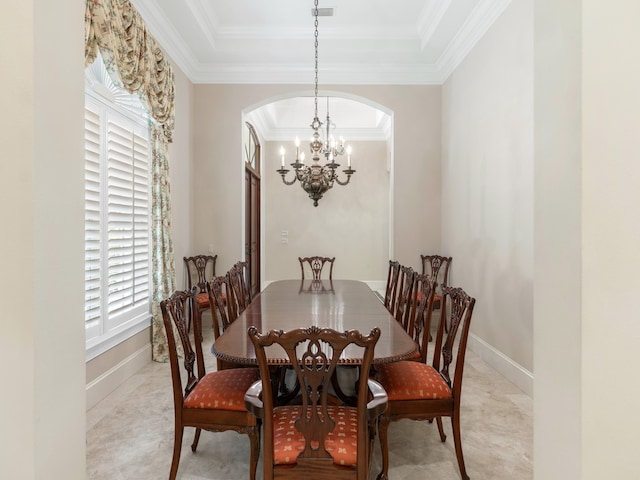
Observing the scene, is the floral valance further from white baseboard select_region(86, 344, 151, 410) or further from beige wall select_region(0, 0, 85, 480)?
white baseboard select_region(86, 344, 151, 410)

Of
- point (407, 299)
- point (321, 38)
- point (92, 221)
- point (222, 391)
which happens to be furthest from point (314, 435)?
point (321, 38)

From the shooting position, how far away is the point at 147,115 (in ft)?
11.3

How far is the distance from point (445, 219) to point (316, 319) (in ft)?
9.54

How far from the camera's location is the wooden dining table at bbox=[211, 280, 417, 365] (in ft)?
5.64

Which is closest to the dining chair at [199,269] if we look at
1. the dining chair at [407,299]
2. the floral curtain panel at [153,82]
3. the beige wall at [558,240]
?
the floral curtain panel at [153,82]

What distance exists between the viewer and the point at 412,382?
193 centimetres

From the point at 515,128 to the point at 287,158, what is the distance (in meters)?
5.02

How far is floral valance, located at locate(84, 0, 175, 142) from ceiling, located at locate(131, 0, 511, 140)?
38cm

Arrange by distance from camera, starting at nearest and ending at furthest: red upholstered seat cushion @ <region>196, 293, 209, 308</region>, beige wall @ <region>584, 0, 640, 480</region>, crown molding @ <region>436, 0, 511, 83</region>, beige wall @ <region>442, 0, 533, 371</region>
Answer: beige wall @ <region>584, 0, 640, 480</region> → beige wall @ <region>442, 0, 533, 371</region> → crown molding @ <region>436, 0, 511, 83</region> → red upholstered seat cushion @ <region>196, 293, 209, 308</region>

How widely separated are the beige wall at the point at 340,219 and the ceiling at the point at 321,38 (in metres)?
2.78

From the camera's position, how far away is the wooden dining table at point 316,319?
172 cm

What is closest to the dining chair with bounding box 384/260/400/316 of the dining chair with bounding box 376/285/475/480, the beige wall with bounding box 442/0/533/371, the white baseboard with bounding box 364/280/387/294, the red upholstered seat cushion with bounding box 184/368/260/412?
the beige wall with bounding box 442/0/533/371

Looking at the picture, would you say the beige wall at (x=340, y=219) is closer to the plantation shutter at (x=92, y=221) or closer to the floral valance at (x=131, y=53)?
the floral valance at (x=131, y=53)

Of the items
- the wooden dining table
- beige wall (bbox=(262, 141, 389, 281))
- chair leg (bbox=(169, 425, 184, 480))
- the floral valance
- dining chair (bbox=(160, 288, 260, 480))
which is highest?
the floral valance
